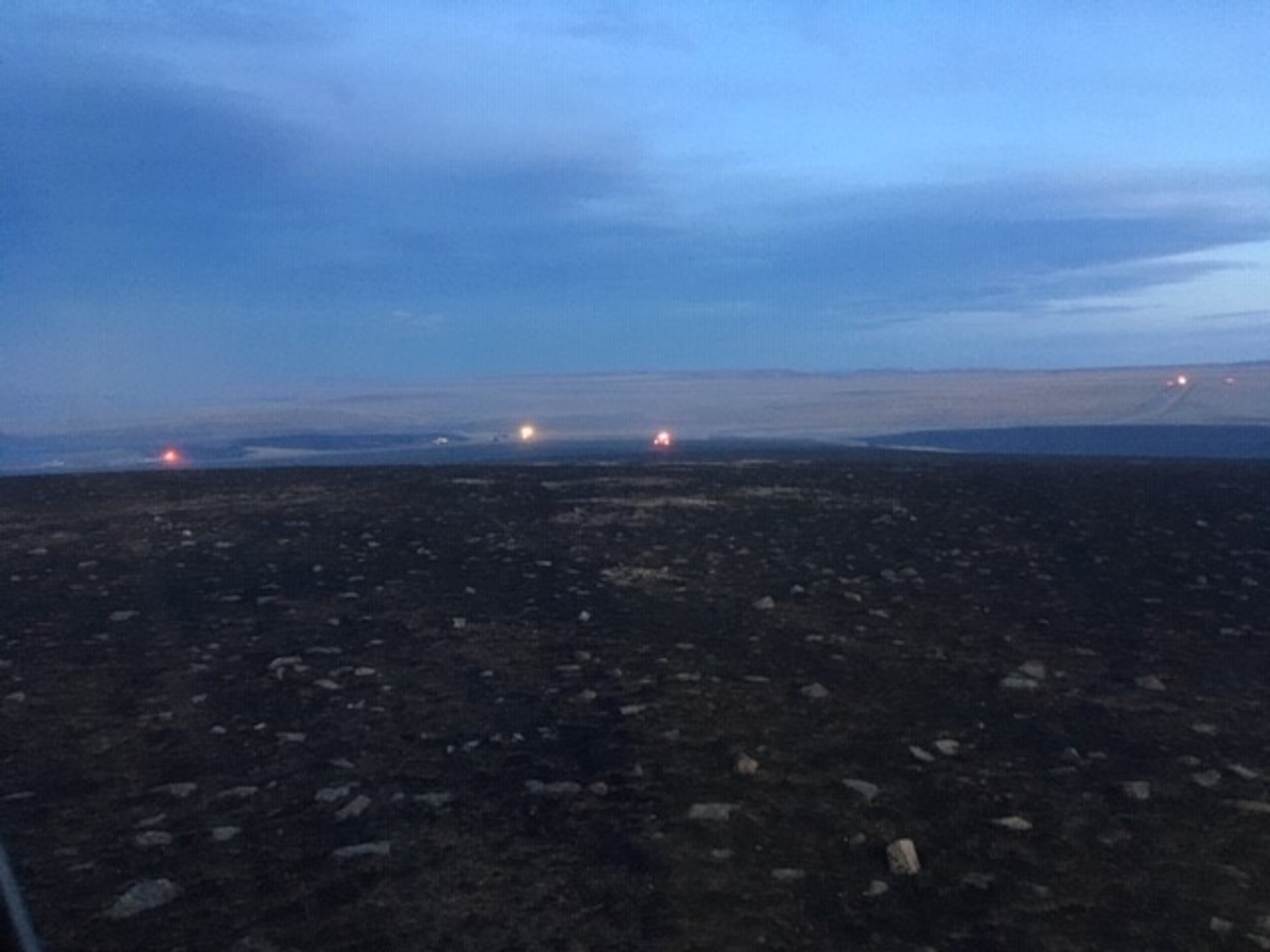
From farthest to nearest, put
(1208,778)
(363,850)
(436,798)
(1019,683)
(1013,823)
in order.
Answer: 1. (1019,683)
2. (1208,778)
3. (436,798)
4. (1013,823)
5. (363,850)

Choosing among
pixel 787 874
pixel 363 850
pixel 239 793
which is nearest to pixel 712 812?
pixel 787 874

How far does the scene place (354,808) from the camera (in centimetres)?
507

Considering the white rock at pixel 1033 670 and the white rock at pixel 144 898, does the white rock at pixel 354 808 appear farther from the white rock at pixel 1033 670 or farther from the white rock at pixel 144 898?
the white rock at pixel 1033 670

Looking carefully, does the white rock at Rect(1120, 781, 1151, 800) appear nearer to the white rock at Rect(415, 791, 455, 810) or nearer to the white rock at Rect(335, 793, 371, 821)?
the white rock at Rect(415, 791, 455, 810)

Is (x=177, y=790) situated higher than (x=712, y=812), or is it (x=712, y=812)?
(x=177, y=790)

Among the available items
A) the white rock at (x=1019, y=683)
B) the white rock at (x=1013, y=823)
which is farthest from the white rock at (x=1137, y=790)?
the white rock at (x=1019, y=683)

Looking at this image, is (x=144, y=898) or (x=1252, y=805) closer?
(x=144, y=898)

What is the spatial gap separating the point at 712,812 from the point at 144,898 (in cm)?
247

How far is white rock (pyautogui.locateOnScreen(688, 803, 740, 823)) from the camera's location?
495 cm

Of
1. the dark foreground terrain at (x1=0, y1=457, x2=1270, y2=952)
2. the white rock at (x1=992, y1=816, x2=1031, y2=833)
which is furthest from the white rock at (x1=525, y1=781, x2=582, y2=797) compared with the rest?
the white rock at (x1=992, y1=816, x2=1031, y2=833)

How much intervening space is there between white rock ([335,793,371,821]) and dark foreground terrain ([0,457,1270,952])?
37 millimetres

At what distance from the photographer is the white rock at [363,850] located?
4551 millimetres

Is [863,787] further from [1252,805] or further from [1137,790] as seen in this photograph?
[1252,805]

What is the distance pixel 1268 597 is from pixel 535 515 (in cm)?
1001
